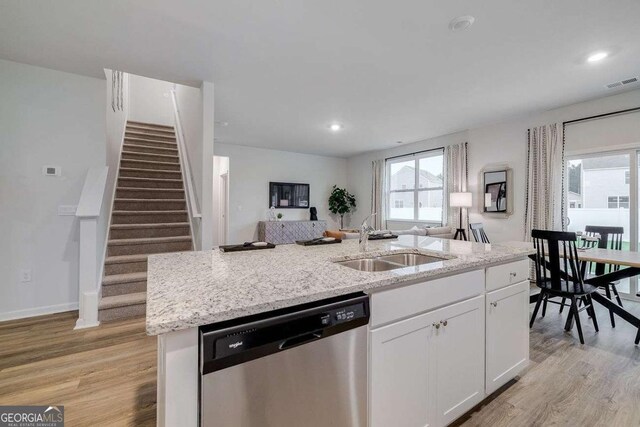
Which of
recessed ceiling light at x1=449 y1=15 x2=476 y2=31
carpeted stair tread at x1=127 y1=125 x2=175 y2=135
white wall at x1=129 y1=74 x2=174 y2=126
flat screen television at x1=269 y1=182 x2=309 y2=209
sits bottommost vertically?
flat screen television at x1=269 y1=182 x2=309 y2=209

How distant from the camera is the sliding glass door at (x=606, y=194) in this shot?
3.58 m

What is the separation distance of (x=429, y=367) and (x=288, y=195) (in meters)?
6.16

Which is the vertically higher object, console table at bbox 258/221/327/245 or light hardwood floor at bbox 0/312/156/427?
console table at bbox 258/221/327/245

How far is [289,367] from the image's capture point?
37.6 inches

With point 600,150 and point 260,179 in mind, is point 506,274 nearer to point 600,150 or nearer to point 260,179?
point 600,150

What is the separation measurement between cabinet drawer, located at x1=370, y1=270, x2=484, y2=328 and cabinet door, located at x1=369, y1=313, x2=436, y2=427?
0.05 meters

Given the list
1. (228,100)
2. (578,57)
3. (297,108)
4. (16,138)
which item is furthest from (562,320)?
(16,138)

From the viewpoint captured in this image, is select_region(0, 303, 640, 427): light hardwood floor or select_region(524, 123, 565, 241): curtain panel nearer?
select_region(0, 303, 640, 427): light hardwood floor

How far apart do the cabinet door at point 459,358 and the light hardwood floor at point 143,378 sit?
177mm

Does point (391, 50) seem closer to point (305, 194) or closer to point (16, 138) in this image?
point (16, 138)

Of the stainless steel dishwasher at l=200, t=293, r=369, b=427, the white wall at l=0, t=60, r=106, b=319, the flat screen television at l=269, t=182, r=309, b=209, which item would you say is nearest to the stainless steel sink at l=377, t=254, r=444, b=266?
the stainless steel dishwasher at l=200, t=293, r=369, b=427

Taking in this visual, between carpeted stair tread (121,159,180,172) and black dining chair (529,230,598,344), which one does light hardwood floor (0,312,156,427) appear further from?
black dining chair (529,230,598,344)

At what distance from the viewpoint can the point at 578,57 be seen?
2.69 meters

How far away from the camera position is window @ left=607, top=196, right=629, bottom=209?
3.64m
